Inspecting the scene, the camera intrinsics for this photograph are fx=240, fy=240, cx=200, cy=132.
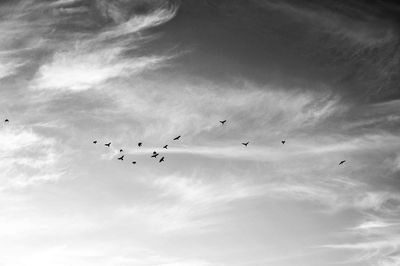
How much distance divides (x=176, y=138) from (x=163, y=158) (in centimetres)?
478

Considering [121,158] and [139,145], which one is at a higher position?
[139,145]

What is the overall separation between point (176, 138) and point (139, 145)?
673 centimetres

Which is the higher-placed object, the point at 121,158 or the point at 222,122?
the point at 222,122

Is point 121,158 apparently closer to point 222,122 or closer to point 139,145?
point 139,145

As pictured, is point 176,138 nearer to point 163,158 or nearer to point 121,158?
point 163,158

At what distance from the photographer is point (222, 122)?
1807 inches

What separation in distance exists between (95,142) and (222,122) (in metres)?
23.9

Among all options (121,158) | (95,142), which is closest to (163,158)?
(121,158)

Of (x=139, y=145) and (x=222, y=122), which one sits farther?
(x=222, y=122)

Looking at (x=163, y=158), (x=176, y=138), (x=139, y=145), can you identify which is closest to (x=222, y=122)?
(x=176, y=138)

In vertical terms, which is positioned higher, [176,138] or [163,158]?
[176,138]

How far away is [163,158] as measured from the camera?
4553 centimetres

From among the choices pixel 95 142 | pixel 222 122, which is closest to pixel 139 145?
pixel 95 142

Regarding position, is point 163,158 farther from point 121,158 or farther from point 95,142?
point 95,142
